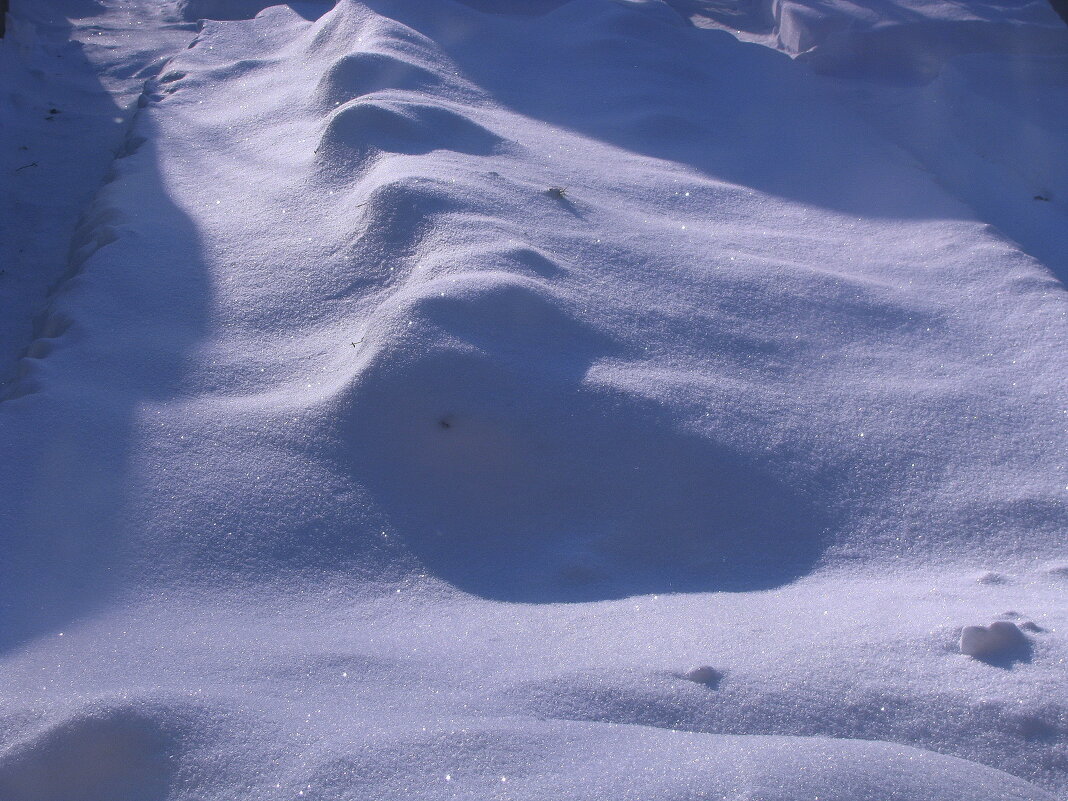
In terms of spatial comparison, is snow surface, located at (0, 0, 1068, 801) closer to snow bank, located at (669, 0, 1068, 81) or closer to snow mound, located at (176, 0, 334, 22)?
snow bank, located at (669, 0, 1068, 81)

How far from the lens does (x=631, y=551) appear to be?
63.2 inches

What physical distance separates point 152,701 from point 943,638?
1158mm

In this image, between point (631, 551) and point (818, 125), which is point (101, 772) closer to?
point (631, 551)

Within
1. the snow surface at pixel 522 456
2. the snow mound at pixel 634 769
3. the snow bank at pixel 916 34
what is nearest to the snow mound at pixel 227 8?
the snow surface at pixel 522 456

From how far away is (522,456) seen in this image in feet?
5.67

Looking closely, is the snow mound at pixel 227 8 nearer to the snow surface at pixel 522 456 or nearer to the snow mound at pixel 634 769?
the snow surface at pixel 522 456

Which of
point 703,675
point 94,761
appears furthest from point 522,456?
point 94,761

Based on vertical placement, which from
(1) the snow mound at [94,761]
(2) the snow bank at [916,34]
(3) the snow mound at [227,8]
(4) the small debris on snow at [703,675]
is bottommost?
(1) the snow mound at [94,761]

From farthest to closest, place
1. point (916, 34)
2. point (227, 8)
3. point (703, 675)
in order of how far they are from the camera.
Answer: point (227, 8), point (916, 34), point (703, 675)

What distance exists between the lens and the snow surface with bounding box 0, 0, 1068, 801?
117cm

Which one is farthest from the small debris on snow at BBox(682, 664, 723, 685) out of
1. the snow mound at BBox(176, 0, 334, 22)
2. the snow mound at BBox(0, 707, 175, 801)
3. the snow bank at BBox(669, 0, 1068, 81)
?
the snow mound at BBox(176, 0, 334, 22)

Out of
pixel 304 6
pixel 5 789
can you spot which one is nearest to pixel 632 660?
pixel 5 789

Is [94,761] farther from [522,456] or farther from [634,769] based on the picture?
[522,456]

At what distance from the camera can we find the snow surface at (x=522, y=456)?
1.17m
